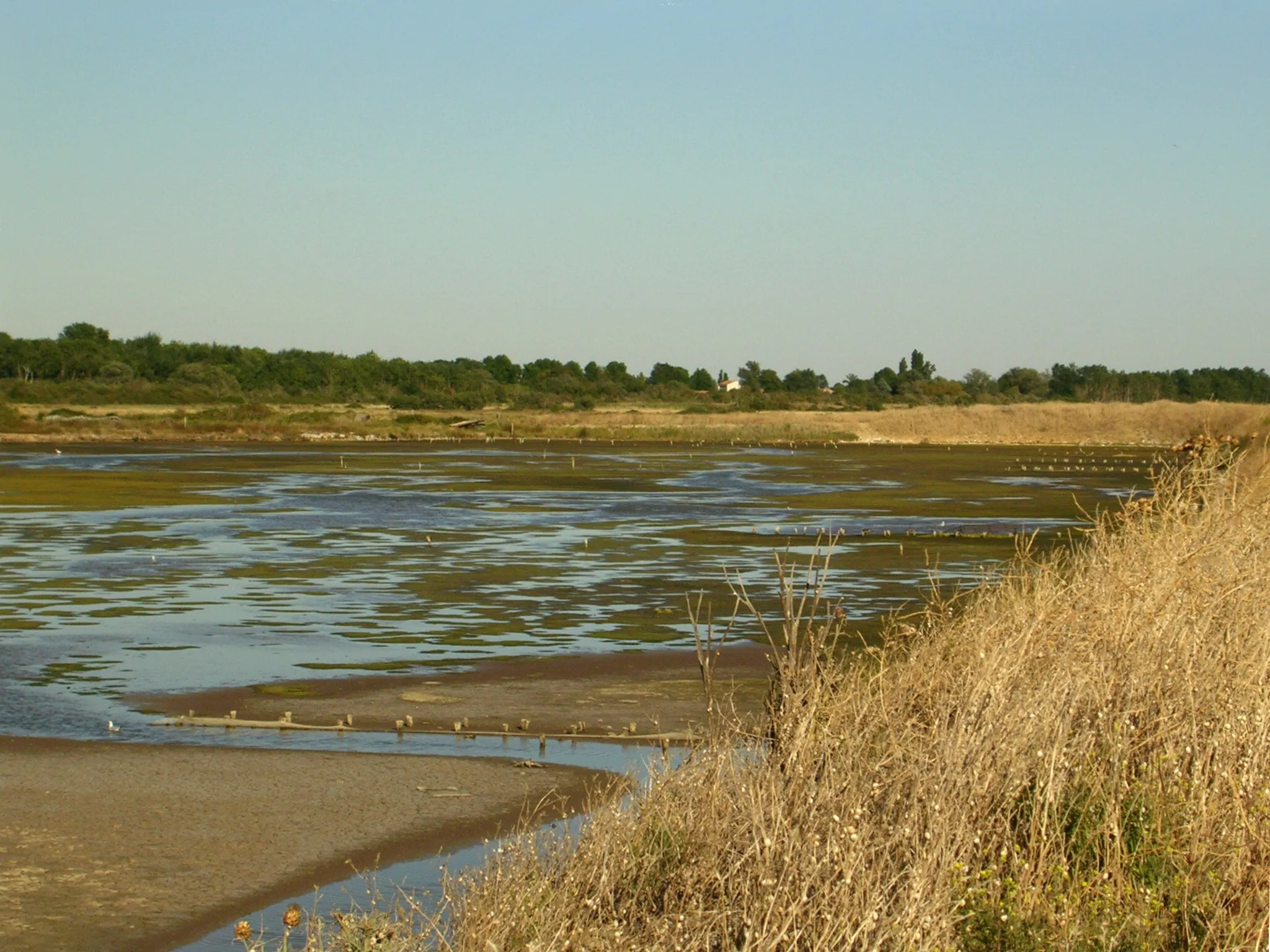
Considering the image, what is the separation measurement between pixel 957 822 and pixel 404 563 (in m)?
20.1

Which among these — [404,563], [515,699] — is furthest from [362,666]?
[404,563]

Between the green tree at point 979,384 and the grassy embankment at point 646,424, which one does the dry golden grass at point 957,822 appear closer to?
the grassy embankment at point 646,424

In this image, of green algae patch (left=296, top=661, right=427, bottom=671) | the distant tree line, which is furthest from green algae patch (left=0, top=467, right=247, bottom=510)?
the distant tree line

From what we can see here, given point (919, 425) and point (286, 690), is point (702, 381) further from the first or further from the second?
point (286, 690)

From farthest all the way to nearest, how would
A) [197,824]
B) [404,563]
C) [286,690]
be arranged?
[404,563] < [286,690] < [197,824]

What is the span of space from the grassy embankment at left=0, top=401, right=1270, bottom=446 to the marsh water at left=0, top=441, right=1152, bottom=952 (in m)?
33.7

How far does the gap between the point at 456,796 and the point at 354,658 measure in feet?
20.4

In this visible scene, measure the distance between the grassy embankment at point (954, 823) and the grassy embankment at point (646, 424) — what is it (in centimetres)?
7959

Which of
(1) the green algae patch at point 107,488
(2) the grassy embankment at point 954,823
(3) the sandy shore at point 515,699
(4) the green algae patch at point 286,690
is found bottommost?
(4) the green algae patch at point 286,690

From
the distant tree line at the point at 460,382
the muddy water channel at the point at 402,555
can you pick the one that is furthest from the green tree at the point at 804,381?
the muddy water channel at the point at 402,555

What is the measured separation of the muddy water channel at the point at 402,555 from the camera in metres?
17.5

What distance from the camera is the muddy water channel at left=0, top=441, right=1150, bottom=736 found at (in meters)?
17.5

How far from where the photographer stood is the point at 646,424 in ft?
345

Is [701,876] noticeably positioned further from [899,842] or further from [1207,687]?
[1207,687]
